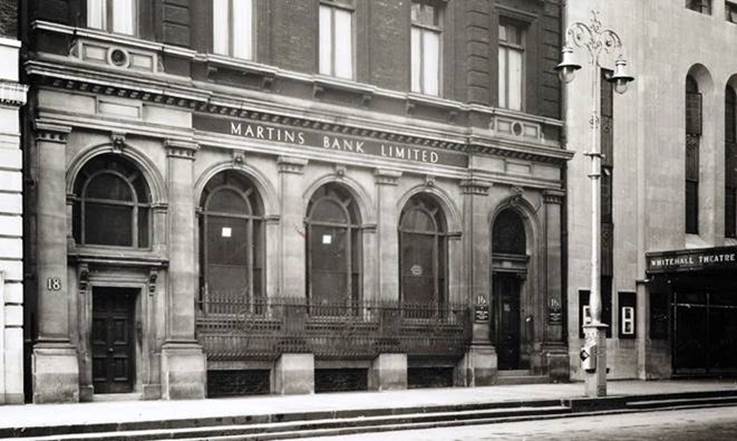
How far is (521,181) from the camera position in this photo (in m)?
34.3

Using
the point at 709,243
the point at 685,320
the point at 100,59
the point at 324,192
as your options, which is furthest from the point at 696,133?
→ the point at 100,59

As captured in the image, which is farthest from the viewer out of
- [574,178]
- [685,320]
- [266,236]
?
[685,320]

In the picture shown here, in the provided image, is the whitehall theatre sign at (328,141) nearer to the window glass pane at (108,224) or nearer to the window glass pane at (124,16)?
the window glass pane at (124,16)

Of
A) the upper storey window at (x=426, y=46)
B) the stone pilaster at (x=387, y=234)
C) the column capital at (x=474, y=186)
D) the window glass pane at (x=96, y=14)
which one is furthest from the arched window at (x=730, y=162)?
the window glass pane at (x=96, y=14)

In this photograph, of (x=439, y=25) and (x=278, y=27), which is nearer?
(x=278, y=27)

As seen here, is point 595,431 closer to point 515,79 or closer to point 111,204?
point 111,204

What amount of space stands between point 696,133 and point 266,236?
776 inches

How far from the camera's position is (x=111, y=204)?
2558cm

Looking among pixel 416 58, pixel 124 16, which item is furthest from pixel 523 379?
pixel 124 16

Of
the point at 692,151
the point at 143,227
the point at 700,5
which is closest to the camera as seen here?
the point at 143,227

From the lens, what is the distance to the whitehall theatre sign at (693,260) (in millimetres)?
33906

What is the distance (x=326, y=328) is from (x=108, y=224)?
687 centimetres

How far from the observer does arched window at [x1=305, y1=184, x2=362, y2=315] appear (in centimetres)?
2966

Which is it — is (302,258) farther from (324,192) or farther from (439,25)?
(439,25)
